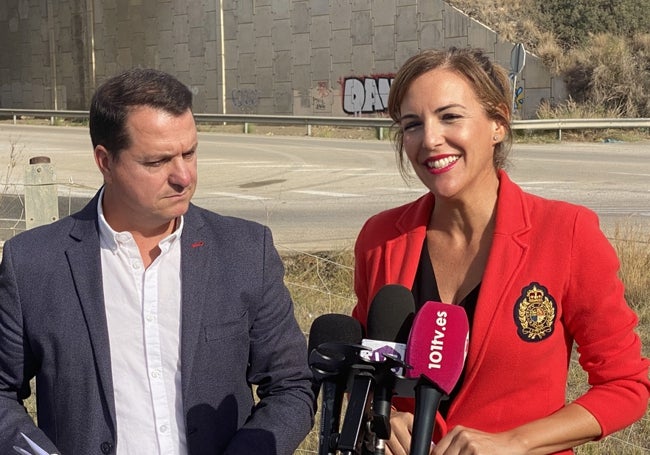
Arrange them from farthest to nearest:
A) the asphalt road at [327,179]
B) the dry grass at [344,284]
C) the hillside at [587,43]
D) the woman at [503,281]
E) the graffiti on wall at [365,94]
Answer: the graffiti on wall at [365,94] < the hillside at [587,43] < the asphalt road at [327,179] < the dry grass at [344,284] < the woman at [503,281]

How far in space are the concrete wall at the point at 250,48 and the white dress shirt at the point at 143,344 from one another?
26404mm

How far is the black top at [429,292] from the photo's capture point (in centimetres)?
282

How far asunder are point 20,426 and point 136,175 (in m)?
0.79

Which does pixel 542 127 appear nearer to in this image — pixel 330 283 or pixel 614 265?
pixel 330 283

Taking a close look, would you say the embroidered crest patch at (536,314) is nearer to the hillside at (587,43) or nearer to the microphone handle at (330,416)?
the microphone handle at (330,416)

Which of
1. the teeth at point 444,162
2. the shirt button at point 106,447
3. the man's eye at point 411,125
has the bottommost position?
the shirt button at point 106,447

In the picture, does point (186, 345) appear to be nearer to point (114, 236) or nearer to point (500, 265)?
point (114, 236)

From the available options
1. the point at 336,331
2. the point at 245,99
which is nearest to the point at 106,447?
the point at 336,331

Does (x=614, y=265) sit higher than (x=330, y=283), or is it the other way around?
(x=614, y=265)

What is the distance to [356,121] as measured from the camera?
28.0 m

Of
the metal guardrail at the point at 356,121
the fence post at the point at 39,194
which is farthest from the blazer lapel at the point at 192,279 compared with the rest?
the metal guardrail at the point at 356,121

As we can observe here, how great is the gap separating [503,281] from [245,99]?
34419 mm

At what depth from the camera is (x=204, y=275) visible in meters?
2.95

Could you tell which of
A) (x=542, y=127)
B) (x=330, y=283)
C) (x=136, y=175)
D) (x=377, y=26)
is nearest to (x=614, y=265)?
(x=136, y=175)
